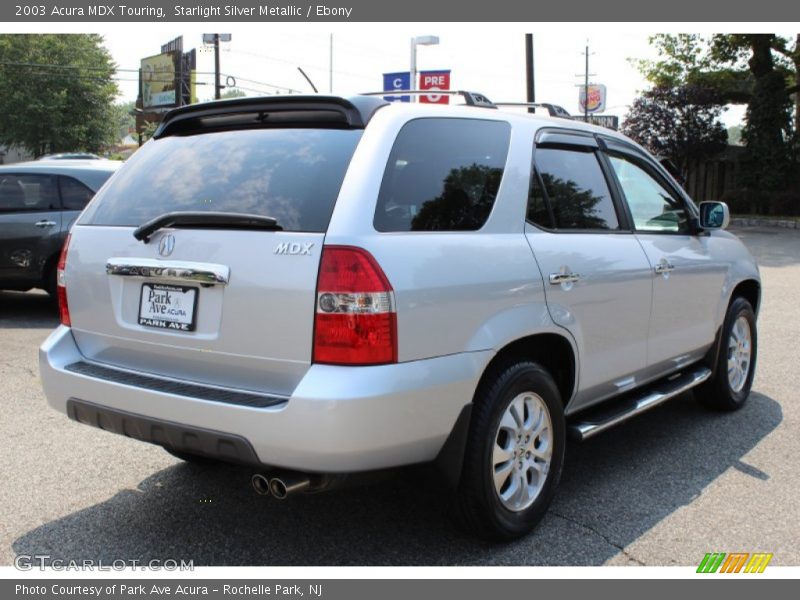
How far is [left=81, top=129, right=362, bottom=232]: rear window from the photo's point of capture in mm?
3061

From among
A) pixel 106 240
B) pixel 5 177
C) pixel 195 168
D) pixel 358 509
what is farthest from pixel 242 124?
pixel 5 177

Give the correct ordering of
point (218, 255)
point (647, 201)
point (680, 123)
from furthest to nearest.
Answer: point (680, 123), point (647, 201), point (218, 255)

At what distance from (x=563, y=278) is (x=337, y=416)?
1399mm

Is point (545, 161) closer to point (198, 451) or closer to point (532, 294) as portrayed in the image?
point (532, 294)

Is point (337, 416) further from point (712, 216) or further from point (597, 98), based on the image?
point (597, 98)

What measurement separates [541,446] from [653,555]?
2.08 ft

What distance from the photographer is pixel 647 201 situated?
4773 mm

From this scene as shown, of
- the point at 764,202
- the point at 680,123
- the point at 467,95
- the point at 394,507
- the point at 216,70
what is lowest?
the point at 394,507

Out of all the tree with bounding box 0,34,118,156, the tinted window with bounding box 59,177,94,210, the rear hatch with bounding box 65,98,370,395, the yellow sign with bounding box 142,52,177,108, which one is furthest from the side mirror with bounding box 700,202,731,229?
the yellow sign with bounding box 142,52,177,108

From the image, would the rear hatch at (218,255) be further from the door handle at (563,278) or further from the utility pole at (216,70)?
the utility pole at (216,70)

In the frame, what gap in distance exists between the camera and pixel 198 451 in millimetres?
3035

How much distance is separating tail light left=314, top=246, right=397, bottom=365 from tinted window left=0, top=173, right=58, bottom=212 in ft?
25.2

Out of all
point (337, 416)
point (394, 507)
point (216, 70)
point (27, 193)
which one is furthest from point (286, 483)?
point (216, 70)

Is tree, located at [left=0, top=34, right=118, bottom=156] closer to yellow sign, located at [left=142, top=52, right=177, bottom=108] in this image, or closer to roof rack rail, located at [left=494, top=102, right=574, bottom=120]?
yellow sign, located at [left=142, top=52, right=177, bottom=108]
